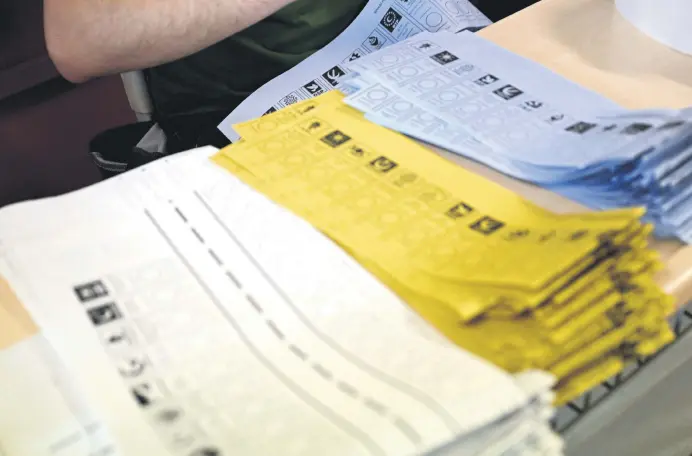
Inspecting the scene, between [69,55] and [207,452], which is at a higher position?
[69,55]

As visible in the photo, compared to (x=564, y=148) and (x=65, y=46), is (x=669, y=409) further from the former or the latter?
(x=65, y=46)

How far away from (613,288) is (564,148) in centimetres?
14

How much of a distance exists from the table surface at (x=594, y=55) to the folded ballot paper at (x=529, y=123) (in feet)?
0.06

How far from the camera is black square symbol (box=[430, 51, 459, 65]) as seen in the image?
0.60m

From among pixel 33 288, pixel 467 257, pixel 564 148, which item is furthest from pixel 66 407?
pixel 564 148

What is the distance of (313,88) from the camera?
72 centimetres

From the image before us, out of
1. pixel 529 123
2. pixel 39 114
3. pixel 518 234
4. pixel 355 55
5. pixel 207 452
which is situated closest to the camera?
pixel 207 452

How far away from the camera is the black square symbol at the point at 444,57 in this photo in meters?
0.60

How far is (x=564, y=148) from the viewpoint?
48 centimetres

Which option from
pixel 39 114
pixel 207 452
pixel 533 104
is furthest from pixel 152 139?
pixel 39 114

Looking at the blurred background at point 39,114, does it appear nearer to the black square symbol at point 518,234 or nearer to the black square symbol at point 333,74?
the black square symbol at point 333,74

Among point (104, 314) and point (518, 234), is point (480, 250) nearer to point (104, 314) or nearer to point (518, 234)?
point (518, 234)

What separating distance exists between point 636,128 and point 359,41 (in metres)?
0.39

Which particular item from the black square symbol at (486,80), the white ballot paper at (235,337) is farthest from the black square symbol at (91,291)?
the black square symbol at (486,80)
